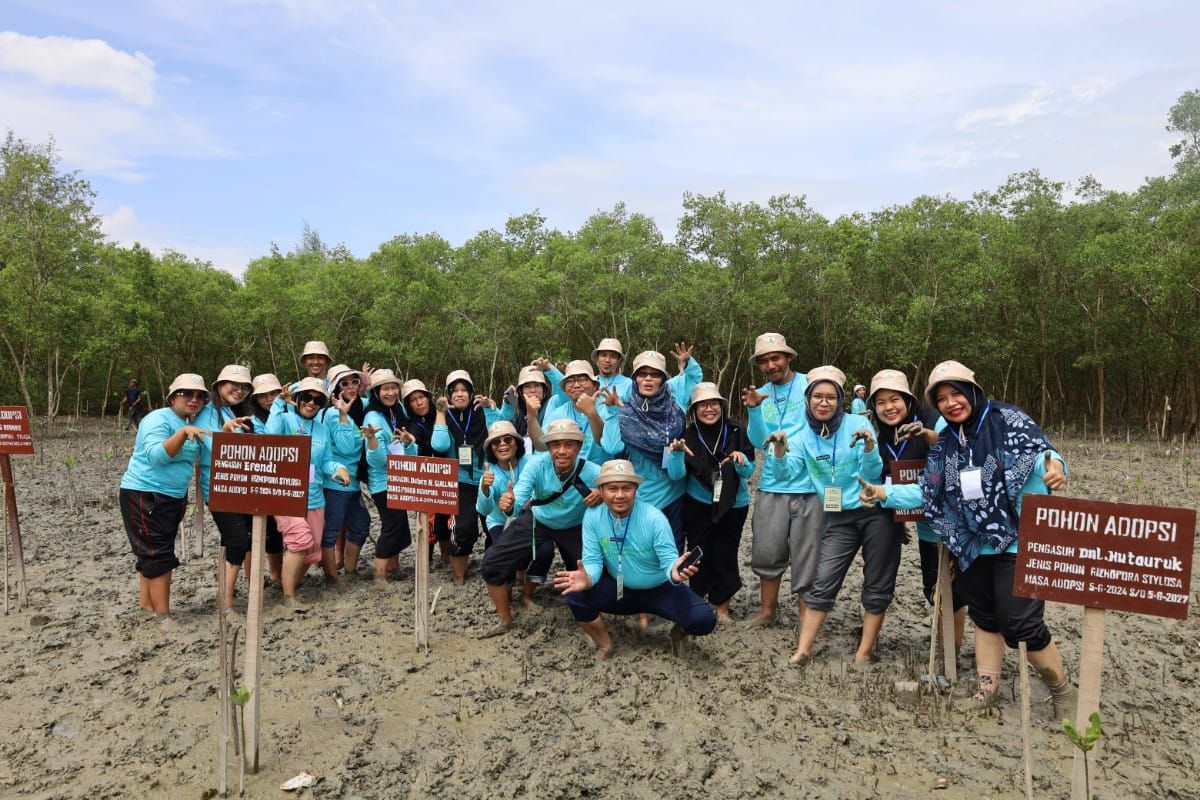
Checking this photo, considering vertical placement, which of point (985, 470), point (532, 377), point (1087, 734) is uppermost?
point (532, 377)

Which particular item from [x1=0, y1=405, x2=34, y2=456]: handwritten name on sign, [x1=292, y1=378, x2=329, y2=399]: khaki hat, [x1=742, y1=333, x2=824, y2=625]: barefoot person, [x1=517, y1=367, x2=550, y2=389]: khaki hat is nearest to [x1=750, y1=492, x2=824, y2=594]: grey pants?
[x1=742, y1=333, x2=824, y2=625]: barefoot person

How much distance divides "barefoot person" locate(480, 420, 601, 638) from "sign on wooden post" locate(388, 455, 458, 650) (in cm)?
52

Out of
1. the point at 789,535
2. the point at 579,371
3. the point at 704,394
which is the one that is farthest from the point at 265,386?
the point at 789,535

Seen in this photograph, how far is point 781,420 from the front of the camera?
551 cm

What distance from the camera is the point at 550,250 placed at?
2972 centimetres

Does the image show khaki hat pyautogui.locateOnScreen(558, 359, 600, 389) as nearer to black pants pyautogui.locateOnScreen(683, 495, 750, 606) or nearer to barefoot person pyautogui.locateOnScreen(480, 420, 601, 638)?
barefoot person pyautogui.locateOnScreen(480, 420, 601, 638)

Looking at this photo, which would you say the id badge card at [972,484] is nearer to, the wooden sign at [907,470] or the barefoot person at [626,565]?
the wooden sign at [907,470]

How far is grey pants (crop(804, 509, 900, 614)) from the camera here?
15.8 feet

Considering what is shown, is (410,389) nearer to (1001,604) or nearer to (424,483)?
(424,483)

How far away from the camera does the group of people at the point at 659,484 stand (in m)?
4.11

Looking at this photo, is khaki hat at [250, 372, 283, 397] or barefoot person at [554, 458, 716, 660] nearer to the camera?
barefoot person at [554, 458, 716, 660]

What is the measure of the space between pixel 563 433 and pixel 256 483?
7.04ft

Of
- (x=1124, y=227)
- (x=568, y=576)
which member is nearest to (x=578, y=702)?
(x=568, y=576)

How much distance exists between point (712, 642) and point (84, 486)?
1306 cm
